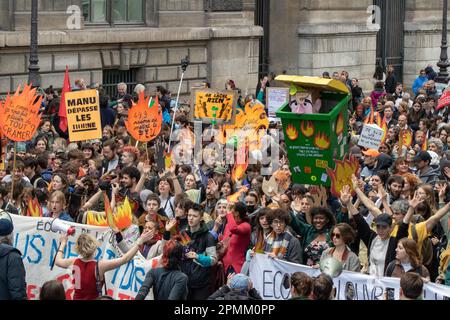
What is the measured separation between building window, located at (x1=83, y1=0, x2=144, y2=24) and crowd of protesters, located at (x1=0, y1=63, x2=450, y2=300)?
936 cm

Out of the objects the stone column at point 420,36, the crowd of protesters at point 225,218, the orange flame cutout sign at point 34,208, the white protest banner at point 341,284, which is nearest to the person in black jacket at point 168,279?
the crowd of protesters at point 225,218

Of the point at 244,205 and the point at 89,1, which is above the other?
the point at 89,1

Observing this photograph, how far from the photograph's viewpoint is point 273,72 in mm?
32000

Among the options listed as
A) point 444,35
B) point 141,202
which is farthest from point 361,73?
point 141,202

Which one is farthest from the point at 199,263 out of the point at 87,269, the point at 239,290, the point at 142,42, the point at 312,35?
→ the point at 312,35

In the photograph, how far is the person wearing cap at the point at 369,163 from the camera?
16545 mm

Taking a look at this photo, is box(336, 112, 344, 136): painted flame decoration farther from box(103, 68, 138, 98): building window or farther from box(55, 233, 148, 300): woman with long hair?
box(103, 68, 138, 98): building window

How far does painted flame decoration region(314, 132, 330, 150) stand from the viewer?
46.0ft

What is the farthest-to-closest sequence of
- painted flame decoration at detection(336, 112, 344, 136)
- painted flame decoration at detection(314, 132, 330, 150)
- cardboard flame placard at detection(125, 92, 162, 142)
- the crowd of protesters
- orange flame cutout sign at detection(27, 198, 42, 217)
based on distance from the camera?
cardboard flame placard at detection(125, 92, 162, 142) < painted flame decoration at detection(336, 112, 344, 136) < painted flame decoration at detection(314, 132, 330, 150) < orange flame cutout sign at detection(27, 198, 42, 217) < the crowd of protesters

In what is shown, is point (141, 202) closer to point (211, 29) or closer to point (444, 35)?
point (211, 29)

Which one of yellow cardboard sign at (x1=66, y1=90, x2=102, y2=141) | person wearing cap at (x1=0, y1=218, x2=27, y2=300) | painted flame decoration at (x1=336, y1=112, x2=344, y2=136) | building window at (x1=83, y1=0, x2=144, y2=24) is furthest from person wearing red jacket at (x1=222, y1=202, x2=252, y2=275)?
building window at (x1=83, y1=0, x2=144, y2=24)

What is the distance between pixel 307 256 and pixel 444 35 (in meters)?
20.8

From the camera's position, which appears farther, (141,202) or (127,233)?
(141,202)

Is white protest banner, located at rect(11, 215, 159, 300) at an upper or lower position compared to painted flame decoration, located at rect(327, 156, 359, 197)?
lower
